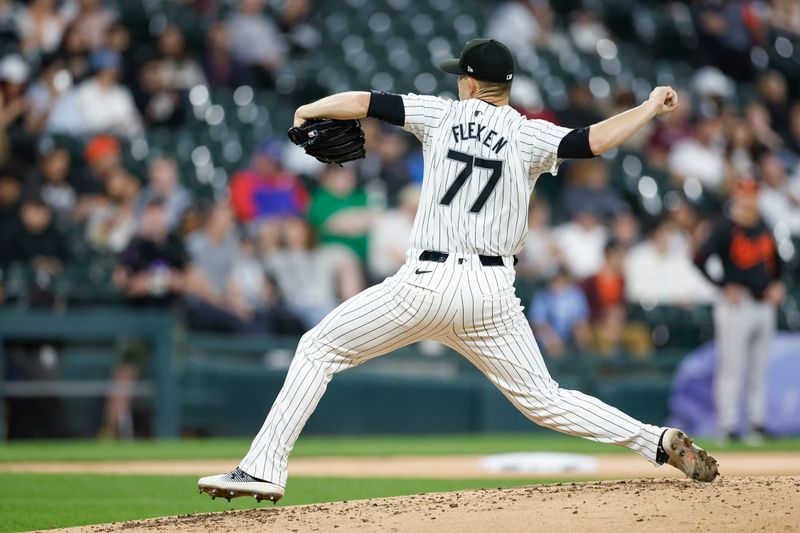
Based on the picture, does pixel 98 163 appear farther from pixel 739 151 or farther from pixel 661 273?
pixel 739 151

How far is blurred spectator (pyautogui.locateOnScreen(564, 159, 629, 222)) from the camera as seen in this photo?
1295 cm

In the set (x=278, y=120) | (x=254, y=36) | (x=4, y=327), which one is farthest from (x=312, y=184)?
(x=4, y=327)

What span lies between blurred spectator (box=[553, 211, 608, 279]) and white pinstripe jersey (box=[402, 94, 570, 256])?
23.6 ft

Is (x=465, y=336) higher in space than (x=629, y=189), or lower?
lower

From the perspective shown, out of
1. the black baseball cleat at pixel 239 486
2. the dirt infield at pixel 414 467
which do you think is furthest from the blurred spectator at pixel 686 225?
the black baseball cleat at pixel 239 486

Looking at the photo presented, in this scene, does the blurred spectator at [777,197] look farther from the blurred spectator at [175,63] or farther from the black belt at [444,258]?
the black belt at [444,258]

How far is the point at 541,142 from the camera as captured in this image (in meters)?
5.06

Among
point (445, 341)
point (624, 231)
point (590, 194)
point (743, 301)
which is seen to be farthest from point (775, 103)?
point (445, 341)

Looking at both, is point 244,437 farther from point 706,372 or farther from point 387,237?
point 706,372

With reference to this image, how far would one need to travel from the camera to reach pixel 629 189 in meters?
13.9

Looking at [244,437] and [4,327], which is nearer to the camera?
[4,327]

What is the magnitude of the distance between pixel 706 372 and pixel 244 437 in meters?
3.95

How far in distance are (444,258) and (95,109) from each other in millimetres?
7372

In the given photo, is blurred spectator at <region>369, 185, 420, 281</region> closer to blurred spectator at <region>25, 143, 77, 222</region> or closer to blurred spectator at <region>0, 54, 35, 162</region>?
blurred spectator at <region>25, 143, 77, 222</region>
